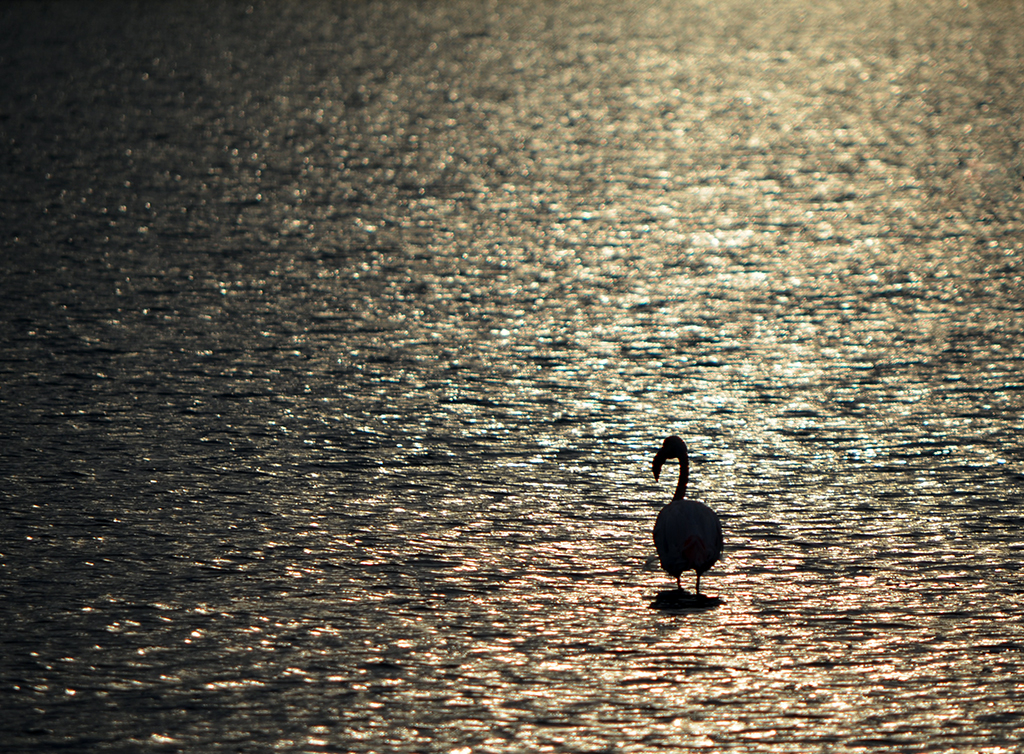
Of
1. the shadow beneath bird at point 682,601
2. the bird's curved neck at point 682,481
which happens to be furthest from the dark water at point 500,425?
the bird's curved neck at point 682,481

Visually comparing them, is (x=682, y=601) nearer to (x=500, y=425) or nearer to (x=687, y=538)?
(x=687, y=538)

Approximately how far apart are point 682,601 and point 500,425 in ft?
17.0

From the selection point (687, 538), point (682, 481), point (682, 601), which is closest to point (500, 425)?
point (682, 481)

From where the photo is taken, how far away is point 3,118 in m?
35.7

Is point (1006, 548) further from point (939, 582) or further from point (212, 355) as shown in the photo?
point (212, 355)

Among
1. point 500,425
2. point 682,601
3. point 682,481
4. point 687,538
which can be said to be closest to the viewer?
point 687,538

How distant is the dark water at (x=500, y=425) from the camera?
34.3 ft

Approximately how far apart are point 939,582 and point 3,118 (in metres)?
29.7

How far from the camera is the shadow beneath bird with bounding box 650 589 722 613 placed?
1180cm

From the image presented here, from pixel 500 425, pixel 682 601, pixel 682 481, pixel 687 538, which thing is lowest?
pixel 682 601

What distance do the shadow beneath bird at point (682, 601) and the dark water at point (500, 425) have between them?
0.58 feet

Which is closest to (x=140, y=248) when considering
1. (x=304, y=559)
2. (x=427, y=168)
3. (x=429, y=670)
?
(x=427, y=168)

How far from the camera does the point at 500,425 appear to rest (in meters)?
16.7

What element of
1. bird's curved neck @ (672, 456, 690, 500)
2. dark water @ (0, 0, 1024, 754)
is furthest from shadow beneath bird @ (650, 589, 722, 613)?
bird's curved neck @ (672, 456, 690, 500)
